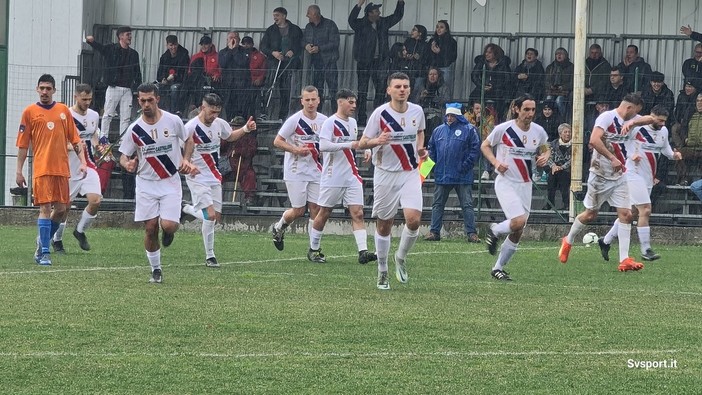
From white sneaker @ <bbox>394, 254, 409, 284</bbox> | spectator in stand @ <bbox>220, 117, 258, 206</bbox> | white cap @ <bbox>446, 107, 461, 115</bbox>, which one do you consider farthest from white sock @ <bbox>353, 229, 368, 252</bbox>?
spectator in stand @ <bbox>220, 117, 258, 206</bbox>

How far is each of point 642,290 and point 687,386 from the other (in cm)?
632

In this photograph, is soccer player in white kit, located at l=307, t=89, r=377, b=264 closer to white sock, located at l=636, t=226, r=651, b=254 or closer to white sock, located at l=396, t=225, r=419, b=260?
white sock, located at l=396, t=225, r=419, b=260

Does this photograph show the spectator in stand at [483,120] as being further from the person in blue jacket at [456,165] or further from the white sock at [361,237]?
the white sock at [361,237]

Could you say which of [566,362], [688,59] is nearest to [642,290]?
[566,362]

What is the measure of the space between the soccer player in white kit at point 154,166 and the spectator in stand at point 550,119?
10.8 m

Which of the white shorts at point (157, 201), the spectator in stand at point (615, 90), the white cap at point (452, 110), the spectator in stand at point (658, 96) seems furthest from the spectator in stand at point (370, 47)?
the white shorts at point (157, 201)

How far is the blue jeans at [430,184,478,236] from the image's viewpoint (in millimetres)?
22797

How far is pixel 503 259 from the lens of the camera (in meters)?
15.7

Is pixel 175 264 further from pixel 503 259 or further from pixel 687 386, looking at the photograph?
pixel 687 386

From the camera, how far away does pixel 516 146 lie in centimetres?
1557

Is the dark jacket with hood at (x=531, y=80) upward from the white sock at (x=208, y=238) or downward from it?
upward

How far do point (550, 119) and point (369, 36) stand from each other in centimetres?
382

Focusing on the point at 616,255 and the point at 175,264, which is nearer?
the point at 175,264

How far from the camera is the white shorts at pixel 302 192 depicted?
1897cm
